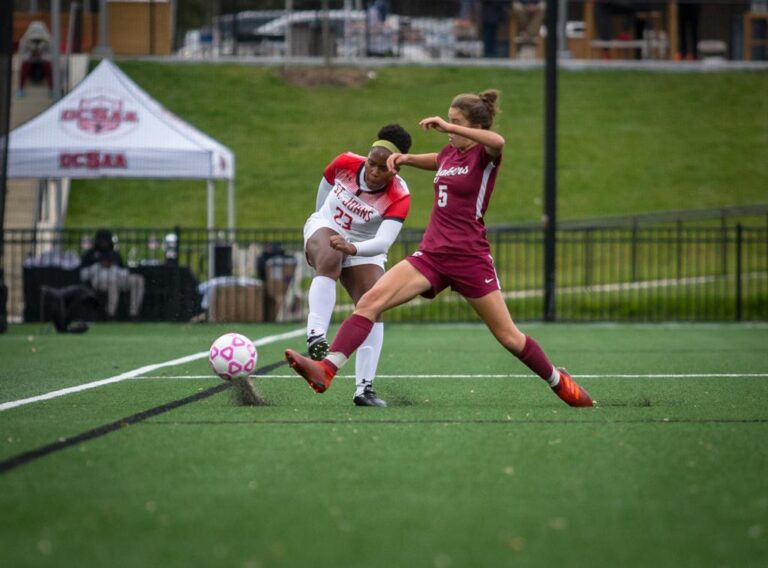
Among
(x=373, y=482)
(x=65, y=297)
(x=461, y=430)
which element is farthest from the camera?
(x=65, y=297)

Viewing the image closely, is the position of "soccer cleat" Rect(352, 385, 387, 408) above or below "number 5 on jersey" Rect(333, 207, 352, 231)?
below

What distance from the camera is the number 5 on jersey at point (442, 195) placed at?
7.91 metres

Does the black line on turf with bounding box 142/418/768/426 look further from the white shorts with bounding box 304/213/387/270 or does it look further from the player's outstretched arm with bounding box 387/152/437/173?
the white shorts with bounding box 304/213/387/270

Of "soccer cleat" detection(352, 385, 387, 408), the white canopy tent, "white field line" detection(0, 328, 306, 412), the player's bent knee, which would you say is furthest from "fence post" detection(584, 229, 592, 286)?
the player's bent knee

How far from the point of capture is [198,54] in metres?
44.7

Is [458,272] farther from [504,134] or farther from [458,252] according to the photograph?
[504,134]

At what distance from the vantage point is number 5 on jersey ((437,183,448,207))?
311 inches

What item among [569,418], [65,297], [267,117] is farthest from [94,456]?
[267,117]

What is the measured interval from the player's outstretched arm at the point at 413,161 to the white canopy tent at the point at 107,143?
11.7 m

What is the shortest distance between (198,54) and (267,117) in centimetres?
622

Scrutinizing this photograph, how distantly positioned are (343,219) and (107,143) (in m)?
11.2

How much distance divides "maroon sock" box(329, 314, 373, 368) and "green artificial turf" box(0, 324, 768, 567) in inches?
14.6

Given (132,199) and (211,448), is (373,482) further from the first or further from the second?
(132,199)

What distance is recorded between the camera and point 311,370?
7.54m
